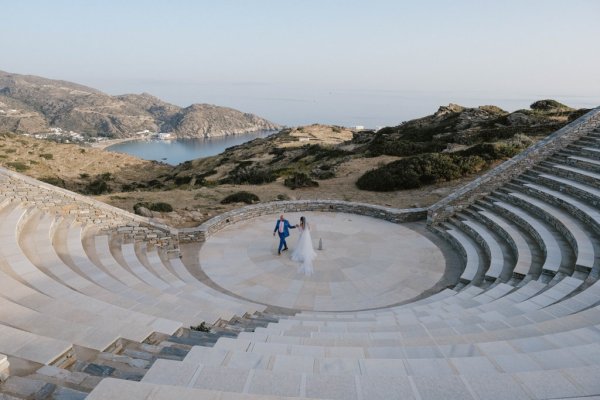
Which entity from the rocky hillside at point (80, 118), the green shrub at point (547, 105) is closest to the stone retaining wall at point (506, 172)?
the green shrub at point (547, 105)

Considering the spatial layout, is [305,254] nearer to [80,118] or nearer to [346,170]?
[346,170]

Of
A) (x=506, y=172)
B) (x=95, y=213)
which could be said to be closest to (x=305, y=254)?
(x=95, y=213)

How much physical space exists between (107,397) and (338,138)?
72.5 metres

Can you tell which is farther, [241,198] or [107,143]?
[107,143]

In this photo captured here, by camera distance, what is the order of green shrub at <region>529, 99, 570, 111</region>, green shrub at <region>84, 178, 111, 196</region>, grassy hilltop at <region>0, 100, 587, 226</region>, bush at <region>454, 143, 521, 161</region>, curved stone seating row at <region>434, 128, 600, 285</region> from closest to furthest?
1. curved stone seating row at <region>434, 128, 600, 285</region>
2. grassy hilltop at <region>0, 100, 587, 226</region>
3. bush at <region>454, 143, 521, 161</region>
4. green shrub at <region>84, 178, 111, 196</region>
5. green shrub at <region>529, 99, 570, 111</region>

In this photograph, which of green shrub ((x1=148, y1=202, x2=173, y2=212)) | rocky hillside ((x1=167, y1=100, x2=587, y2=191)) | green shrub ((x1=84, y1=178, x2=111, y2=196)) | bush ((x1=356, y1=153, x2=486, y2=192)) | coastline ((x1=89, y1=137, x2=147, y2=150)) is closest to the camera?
green shrub ((x1=148, y1=202, x2=173, y2=212))

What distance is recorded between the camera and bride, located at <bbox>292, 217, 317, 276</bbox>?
38.8 feet

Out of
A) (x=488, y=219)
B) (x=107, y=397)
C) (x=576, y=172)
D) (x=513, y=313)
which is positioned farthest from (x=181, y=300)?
(x=576, y=172)

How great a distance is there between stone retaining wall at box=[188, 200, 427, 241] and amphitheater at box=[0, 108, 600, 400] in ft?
0.24

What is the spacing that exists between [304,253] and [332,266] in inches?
42.7

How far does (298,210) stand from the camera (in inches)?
719

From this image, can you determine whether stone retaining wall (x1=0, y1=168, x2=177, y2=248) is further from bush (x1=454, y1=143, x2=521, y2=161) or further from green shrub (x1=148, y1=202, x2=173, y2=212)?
bush (x1=454, y1=143, x2=521, y2=161)

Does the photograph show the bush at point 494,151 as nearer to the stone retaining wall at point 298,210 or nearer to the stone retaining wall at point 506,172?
the stone retaining wall at point 506,172

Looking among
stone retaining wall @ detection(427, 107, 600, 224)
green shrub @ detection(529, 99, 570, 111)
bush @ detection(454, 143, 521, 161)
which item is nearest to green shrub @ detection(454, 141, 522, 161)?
bush @ detection(454, 143, 521, 161)
